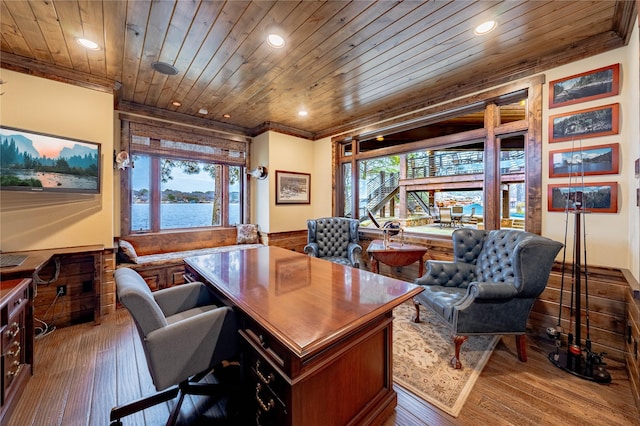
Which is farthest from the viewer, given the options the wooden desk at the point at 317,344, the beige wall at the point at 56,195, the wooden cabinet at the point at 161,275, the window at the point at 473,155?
the wooden cabinet at the point at 161,275

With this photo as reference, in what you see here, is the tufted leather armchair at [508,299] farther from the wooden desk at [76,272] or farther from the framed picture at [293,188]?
the wooden desk at [76,272]

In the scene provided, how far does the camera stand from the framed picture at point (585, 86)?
222 cm

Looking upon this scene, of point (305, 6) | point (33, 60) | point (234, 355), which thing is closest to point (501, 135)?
point (305, 6)

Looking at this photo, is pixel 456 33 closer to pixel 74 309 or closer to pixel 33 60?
pixel 33 60

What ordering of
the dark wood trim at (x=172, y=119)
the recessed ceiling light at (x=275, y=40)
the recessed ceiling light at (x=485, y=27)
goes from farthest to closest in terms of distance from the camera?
the dark wood trim at (x=172, y=119)
the recessed ceiling light at (x=275, y=40)
the recessed ceiling light at (x=485, y=27)

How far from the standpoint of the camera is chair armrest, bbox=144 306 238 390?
1.32 m

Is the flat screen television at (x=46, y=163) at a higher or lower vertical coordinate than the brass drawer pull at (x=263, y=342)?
higher

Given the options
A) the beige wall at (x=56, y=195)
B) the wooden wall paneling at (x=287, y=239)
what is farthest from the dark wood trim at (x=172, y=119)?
the wooden wall paneling at (x=287, y=239)

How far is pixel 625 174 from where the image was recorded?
218 cm

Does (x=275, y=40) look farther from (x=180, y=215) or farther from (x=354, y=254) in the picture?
(x=180, y=215)

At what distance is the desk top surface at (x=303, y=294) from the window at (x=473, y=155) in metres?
2.15

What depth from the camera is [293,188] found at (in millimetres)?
4961

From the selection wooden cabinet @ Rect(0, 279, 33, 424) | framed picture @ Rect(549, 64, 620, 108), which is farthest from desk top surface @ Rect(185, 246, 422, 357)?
framed picture @ Rect(549, 64, 620, 108)

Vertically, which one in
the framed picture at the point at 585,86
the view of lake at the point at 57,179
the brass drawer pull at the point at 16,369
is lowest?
the brass drawer pull at the point at 16,369
